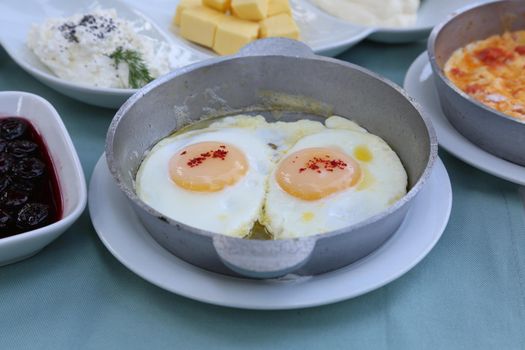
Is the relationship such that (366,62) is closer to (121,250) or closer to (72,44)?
(72,44)

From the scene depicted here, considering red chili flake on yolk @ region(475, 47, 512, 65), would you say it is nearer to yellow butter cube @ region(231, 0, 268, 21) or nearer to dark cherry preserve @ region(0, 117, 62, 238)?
yellow butter cube @ region(231, 0, 268, 21)

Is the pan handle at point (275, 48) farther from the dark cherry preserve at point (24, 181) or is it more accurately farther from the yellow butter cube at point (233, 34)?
the dark cherry preserve at point (24, 181)

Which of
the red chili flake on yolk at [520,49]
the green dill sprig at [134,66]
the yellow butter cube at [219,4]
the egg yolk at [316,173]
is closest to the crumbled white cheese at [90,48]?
the green dill sprig at [134,66]

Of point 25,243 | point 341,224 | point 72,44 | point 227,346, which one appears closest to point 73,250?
point 25,243

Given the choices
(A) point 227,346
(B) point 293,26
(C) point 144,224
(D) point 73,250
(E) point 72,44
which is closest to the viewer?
(A) point 227,346

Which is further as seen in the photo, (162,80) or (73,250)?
(162,80)

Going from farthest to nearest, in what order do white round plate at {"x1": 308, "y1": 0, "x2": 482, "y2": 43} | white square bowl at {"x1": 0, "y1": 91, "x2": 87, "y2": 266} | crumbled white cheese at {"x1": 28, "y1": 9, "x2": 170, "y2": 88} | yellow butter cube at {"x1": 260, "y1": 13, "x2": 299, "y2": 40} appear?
white round plate at {"x1": 308, "y1": 0, "x2": 482, "y2": 43}, yellow butter cube at {"x1": 260, "y1": 13, "x2": 299, "y2": 40}, crumbled white cheese at {"x1": 28, "y1": 9, "x2": 170, "y2": 88}, white square bowl at {"x1": 0, "y1": 91, "x2": 87, "y2": 266}

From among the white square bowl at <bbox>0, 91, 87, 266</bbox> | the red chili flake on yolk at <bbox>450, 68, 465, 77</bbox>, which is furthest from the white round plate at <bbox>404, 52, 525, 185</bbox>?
the white square bowl at <bbox>0, 91, 87, 266</bbox>

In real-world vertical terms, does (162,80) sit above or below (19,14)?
above
